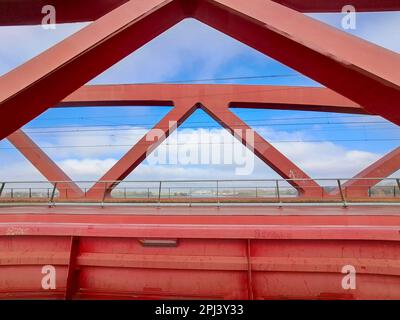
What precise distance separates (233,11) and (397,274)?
4502 millimetres

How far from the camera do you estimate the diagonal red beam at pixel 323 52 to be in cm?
323

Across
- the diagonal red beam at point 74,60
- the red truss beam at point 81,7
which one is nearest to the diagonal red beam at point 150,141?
the red truss beam at point 81,7

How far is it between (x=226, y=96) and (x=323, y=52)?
12610mm

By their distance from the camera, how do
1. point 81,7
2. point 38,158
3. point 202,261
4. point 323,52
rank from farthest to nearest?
point 38,158
point 81,7
point 323,52
point 202,261

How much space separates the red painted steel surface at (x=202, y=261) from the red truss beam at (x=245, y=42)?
193cm

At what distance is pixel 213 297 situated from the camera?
323cm

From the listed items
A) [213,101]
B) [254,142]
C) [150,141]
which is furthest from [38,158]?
[254,142]

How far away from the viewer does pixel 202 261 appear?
3246mm

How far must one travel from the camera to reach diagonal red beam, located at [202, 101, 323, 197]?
15.2 meters

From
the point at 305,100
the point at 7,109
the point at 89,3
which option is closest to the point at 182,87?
the point at 305,100

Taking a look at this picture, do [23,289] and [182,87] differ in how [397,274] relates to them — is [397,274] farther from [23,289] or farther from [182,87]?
[182,87]

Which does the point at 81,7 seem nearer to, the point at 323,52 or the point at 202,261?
the point at 323,52

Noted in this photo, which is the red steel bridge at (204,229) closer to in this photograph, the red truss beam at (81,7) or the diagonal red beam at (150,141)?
the red truss beam at (81,7)

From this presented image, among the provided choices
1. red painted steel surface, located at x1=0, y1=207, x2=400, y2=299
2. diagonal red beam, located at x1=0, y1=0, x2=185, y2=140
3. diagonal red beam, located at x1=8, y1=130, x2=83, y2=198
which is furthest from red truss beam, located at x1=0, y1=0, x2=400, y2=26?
diagonal red beam, located at x1=8, y1=130, x2=83, y2=198
